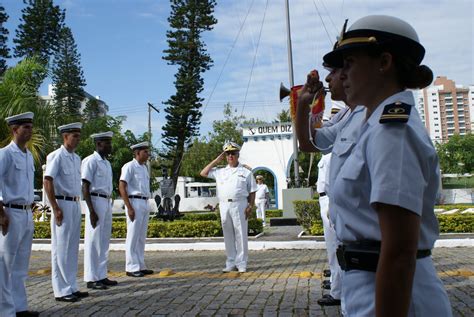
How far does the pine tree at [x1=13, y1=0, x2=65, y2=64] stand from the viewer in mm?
34844

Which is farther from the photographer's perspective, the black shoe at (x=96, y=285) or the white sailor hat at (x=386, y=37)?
the black shoe at (x=96, y=285)

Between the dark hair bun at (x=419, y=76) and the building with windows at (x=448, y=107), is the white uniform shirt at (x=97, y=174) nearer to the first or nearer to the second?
the dark hair bun at (x=419, y=76)

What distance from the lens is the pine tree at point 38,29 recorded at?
34844 millimetres

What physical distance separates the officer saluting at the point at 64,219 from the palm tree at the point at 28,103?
270 inches

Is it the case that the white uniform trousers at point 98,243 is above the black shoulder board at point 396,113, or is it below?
below

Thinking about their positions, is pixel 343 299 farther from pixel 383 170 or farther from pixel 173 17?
pixel 173 17

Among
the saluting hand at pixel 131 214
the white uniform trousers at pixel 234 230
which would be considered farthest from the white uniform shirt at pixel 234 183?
the saluting hand at pixel 131 214

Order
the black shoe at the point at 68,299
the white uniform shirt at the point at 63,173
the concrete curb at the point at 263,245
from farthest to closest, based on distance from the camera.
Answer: the concrete curb at the point at 263,245 → the white uniform shirt at the point at 63,173 → the black shoe at the point at 68,299

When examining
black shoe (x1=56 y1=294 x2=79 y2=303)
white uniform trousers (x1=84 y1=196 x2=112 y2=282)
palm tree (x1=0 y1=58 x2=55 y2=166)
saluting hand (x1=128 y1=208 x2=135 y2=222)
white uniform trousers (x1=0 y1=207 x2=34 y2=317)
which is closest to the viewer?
white uniform trousers (x1=0 y1=207 x2=34 y2=317)

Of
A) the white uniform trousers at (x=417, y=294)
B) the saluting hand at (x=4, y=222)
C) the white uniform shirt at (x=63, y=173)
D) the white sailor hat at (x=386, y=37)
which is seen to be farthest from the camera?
the white uniform shirt at (x=63, y=173)

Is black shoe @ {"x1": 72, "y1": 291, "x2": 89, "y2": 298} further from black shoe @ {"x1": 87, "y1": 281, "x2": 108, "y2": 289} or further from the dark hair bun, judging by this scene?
the dark hair bun

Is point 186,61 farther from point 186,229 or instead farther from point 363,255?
point 363,255

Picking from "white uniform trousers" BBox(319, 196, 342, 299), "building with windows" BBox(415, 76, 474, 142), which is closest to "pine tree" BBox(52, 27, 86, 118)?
"white uniform trousers" BBox(319, 196, 342, 299)

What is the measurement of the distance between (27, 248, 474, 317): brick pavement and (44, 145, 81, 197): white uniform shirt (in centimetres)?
134
